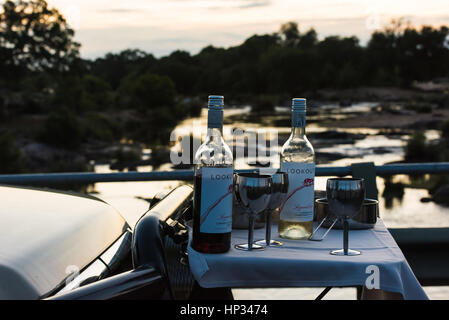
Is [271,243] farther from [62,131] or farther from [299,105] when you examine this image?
[62,131]

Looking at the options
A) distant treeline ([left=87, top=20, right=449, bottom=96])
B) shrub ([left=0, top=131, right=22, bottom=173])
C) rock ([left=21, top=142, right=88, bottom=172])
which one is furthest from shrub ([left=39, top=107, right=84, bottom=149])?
distant treeline ([left=87, top=20, right=449, bottom=96])

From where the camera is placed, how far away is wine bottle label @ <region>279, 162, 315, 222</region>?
1362mm

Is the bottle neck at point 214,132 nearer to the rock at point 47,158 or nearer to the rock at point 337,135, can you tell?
the rock at point 47,158

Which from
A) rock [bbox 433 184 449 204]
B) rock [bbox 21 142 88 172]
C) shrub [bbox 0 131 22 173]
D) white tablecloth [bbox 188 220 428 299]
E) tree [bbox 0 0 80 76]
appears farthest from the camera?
tree [bbox 0 0 80 76]

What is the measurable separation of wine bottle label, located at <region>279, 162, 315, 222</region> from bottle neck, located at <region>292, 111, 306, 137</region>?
0.08 meters

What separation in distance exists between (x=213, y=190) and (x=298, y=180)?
0.85 ft

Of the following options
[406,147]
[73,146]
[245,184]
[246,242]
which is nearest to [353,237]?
[246,242]

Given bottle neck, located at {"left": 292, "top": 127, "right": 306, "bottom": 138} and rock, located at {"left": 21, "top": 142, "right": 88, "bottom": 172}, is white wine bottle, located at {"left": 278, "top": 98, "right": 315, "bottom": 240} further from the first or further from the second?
rock, located at {"left": 21, "top": 142, "right": 88, "bottom": 172}

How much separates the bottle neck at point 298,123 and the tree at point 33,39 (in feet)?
139

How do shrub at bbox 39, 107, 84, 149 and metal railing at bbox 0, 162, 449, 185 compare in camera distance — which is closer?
metal railing at bbox 0, 162, 449, 185

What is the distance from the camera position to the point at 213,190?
1.21 metres

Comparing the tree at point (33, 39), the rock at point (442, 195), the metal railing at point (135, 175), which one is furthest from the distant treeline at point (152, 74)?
the metal railing at point (135, 175)

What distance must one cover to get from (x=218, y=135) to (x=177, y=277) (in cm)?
32

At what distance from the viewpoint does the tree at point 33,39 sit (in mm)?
40938
